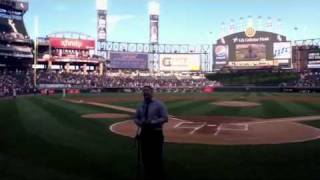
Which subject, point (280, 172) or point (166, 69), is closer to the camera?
point (280, 172)

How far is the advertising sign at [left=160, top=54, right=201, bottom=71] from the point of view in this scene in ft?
340

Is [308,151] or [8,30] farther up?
[8,30]

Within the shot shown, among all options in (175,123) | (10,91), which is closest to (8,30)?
(10,91)

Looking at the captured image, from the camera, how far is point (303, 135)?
15.8 m

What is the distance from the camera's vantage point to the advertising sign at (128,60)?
99.6 meters

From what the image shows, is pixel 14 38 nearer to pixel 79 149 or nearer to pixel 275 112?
pixel 275 112

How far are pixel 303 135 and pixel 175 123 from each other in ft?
19.8

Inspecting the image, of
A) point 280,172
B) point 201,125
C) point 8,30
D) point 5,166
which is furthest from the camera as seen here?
point 8,30

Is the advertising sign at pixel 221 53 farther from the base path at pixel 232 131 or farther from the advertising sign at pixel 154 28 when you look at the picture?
the base path at pixel 232 131

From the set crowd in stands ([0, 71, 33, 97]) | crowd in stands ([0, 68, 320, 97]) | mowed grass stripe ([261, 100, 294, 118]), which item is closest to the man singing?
mowed grass stripe ([261, 100, 294, 118])

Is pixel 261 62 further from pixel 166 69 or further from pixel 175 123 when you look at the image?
pixel 175 123

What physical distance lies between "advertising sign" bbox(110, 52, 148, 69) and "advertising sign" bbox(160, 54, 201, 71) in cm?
458

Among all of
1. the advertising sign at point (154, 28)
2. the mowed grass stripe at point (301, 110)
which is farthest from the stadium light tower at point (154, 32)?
the mowed grass stripe at point (301, 110)

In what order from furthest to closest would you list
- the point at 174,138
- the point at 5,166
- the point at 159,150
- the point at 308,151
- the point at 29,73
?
the point at 29,73 < the point at 174,138 < the point at 308,151 < the point at 5,166 < the point at 159,150
